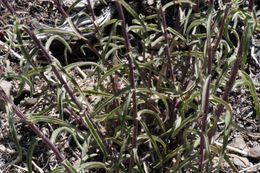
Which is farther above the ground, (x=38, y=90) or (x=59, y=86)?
(x=59, y=86)

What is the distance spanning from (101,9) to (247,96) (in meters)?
1.05

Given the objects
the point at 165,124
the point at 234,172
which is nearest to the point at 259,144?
the point at 234,172

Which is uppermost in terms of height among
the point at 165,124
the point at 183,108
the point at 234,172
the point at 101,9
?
the point at 101,9

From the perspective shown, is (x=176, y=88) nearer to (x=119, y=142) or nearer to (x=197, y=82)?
(x=197, y=82)

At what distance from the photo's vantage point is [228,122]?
6.29 feet

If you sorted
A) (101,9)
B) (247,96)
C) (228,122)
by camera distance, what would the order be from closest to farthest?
(228,122)
(247,96)
(101,9)

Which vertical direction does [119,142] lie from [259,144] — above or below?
above

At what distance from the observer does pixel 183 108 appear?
2295 millimetres

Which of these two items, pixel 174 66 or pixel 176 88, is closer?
pixel 176 88

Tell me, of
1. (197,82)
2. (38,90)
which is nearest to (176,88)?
(197,82)

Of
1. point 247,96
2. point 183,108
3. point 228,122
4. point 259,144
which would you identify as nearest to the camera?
point 228,122

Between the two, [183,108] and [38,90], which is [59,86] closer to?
[183,108]

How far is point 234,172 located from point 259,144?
10.6 inches

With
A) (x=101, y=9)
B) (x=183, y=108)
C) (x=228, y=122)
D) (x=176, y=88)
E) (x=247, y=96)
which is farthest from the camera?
(x=101, y=9)
